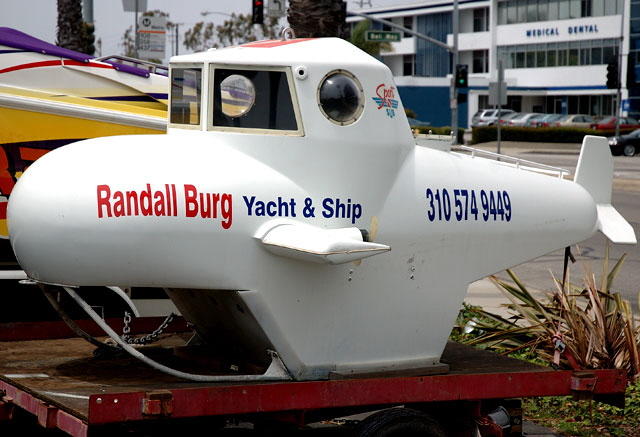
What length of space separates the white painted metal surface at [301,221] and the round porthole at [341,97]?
4 centimetres

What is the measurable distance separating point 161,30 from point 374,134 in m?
18.2

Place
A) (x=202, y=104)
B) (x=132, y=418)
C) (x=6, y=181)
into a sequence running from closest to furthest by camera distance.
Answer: (x=132, y=418) < (x=202, y=104) < (x=6, y=181)

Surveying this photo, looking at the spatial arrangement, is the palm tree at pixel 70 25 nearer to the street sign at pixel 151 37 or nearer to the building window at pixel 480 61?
the street sign at pixel 151 37

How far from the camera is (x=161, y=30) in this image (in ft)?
76.0

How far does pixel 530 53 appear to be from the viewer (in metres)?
77.3

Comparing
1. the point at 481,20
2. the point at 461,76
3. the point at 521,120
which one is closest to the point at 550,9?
the point at 481,20

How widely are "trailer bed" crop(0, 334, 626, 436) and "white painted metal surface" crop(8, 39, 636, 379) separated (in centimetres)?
38

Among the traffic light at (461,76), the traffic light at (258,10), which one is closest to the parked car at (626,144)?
the traffic light at (461,76)

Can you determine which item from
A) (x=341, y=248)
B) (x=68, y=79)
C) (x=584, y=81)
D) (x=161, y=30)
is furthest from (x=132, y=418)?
(x=584, y=81)

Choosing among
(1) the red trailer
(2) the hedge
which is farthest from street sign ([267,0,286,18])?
(2) the hedge

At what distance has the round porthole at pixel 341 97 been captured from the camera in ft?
18.4

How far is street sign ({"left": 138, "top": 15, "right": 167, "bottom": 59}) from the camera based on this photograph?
74.0 ft

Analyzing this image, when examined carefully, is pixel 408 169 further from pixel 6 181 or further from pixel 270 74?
pixel 6 181

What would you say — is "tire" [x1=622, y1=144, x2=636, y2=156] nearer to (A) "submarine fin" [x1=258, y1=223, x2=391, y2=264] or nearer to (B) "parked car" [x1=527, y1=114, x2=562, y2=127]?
(B) "parked car" [x1=527, y1=114, x2=562, y2=127]
